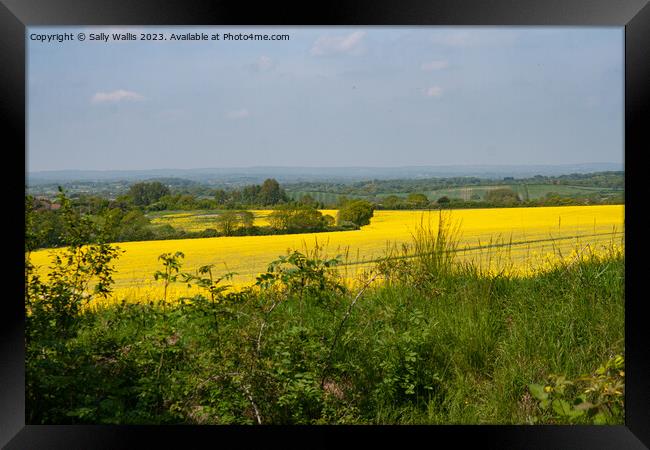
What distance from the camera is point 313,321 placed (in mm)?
4039

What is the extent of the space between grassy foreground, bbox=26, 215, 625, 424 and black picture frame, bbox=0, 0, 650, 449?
0.75 feet

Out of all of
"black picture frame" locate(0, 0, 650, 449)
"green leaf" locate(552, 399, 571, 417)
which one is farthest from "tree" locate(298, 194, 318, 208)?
"green leaf" locate(552, 399, 571, 417)

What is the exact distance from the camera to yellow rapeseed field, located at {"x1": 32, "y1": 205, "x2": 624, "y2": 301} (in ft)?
14.7

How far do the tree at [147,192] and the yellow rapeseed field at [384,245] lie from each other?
10.2 inches

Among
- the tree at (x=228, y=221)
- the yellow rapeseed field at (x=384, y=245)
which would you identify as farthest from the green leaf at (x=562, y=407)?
the tree at (x=228, y=221)

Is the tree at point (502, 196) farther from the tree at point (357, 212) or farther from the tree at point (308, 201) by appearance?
the tree at point (308, 201)

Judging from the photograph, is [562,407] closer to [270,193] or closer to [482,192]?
[482,192]

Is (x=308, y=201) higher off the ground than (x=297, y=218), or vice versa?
(x=308, y=201)

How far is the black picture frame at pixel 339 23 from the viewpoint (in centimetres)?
275

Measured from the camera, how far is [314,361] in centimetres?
352

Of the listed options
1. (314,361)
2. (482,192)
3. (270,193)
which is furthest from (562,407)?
(270,193)

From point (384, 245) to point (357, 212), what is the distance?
56 cm

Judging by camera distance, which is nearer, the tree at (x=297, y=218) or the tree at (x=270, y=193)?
the tree at (x=270, y=193)

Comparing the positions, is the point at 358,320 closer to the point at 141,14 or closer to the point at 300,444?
the point at 300,444
